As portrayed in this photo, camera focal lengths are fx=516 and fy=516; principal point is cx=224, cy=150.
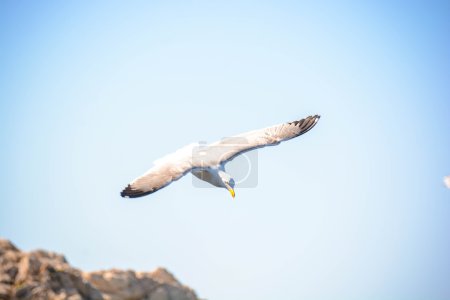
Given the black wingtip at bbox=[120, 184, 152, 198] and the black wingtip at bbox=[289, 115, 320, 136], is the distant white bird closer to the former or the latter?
the black wingtip at bbox=[289, 115, 320, 136]

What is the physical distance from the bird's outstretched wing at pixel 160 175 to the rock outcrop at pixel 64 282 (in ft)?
17.5

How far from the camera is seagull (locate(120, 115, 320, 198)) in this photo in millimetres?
17125

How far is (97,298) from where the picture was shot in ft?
34.4

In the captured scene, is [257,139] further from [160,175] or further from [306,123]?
[160,175]

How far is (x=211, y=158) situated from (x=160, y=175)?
7.43 ft

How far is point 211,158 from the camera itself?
61.2ft

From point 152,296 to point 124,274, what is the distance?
0.77 m

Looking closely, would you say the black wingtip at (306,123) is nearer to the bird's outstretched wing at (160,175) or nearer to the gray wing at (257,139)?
the gray wing at (257,139)

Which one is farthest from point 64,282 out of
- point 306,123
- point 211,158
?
point 306,123

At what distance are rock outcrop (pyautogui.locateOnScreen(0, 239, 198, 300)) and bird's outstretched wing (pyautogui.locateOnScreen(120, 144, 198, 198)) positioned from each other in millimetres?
5327

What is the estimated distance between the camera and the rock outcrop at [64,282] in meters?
9.86

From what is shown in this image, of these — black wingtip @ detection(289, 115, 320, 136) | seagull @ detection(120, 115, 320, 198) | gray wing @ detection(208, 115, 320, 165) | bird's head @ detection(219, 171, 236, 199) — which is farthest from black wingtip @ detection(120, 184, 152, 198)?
black wingtip @ detection(289, 115, 320, 136)

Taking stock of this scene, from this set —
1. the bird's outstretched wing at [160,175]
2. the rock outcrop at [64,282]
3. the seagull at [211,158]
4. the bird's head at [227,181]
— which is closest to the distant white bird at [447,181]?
the seagull at [211,158]

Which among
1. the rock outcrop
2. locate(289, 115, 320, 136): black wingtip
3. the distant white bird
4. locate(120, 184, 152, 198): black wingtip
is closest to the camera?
the rock outcrop
